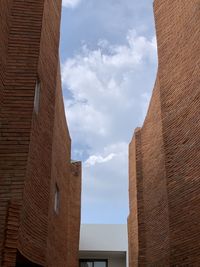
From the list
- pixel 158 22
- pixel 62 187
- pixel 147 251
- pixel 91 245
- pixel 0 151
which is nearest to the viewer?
pixel 0 151

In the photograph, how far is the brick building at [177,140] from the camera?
9336 millimetres

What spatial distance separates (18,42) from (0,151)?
2425mm

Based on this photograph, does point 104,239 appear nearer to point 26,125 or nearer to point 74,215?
point 74,215

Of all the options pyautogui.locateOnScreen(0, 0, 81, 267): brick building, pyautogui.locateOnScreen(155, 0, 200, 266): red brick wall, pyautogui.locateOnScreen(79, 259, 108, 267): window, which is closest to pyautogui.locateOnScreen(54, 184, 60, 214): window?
pyautogui.locateOnScreen(0, 0, 81, 267): brick building

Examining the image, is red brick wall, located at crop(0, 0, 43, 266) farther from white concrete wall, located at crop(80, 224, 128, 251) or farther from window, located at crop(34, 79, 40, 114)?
white concrete wall, located at crop(80, 224, 128, 251)

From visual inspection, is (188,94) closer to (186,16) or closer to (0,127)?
(186,16)

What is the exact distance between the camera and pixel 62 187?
50.4 feet

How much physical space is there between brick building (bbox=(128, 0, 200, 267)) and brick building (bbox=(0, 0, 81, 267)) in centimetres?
268

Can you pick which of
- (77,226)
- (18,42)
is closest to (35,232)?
(18,42)

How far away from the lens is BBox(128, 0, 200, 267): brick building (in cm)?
934

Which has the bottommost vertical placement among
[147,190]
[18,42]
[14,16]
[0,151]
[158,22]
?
[0,151]

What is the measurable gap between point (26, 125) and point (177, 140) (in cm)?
343

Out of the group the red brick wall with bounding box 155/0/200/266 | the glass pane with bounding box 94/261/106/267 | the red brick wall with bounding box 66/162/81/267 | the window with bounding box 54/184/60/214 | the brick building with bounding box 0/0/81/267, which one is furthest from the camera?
the glass pane with bounding box 94/261/106/267

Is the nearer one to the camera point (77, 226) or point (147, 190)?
point (147, 190)
